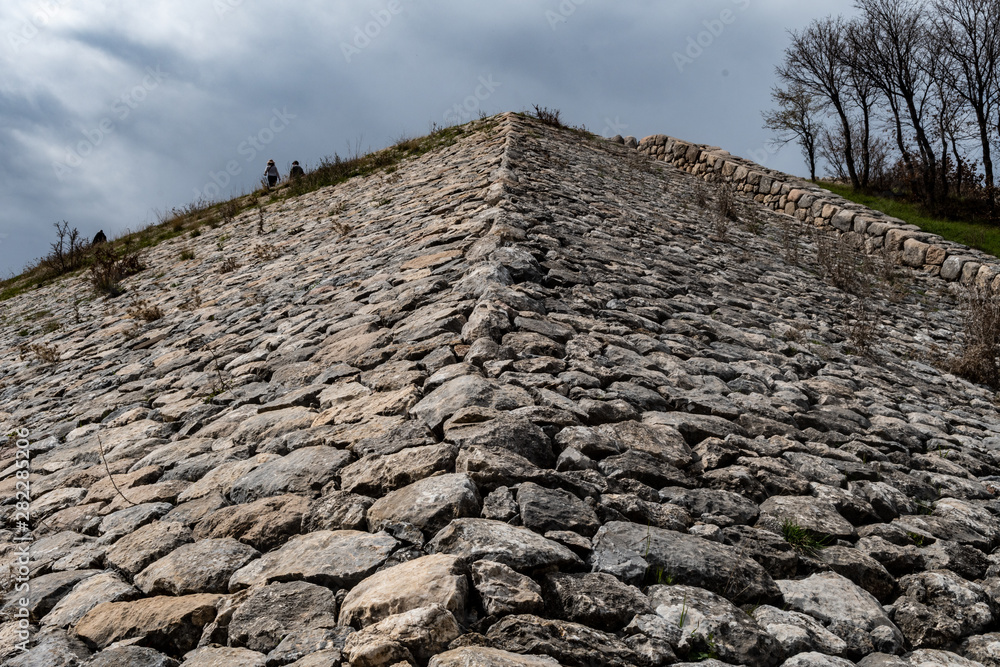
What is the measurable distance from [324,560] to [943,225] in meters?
15.4

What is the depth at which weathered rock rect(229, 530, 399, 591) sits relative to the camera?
196 centimetres

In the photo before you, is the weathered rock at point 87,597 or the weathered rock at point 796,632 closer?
the weathered rock at point 796,632

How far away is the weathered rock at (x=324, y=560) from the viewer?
1959 millimetres

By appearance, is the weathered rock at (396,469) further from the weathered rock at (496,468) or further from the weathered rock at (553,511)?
the weathered rock at (553,511)

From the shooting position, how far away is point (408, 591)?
1.75 metres

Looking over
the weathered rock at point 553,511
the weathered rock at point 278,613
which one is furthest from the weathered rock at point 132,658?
the weathered rock at point 553,511

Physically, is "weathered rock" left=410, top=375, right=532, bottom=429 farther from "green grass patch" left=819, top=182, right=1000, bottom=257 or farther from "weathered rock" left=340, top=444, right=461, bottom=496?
"green grass patch" left=819, top=182, right=1000, bottom=257

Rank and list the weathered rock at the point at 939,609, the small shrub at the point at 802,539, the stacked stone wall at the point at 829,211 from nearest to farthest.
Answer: the weathered rock at the point at 939,609 < the small shrub at the point at 802,539 < the stacked stone wall at the point at 829,211

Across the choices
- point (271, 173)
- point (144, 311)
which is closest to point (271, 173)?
point (271, 173)

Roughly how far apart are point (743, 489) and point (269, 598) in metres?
1.85

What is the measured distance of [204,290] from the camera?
290 inches

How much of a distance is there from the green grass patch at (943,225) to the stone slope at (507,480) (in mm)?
8405

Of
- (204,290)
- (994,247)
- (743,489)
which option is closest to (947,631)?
(743,489)

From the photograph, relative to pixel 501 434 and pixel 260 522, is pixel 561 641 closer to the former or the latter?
pixel 501 434
